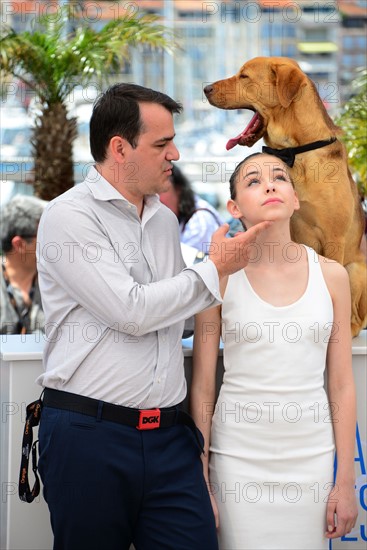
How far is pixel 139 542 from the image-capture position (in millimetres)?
2217

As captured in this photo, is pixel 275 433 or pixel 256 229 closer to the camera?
pixel 256 229

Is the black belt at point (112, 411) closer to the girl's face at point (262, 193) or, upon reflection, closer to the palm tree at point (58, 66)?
the girl's face at point (262, 193)

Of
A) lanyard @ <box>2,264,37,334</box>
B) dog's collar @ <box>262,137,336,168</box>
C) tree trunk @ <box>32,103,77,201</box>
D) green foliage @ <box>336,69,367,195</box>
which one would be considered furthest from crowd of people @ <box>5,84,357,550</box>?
tree trunk @ <box>32,103,77,201</box>

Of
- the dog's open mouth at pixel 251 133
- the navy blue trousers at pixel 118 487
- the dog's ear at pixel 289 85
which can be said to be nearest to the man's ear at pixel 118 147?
the dog's open mouth at pixel 251 133

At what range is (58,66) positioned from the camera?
5973 millimetres

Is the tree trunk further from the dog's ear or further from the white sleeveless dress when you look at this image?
the white sleeveless dress

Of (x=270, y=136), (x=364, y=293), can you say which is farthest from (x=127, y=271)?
(x=364, y=293)

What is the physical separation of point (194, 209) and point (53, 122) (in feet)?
5.31

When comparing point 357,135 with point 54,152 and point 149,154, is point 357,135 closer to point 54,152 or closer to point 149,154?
point 54,152

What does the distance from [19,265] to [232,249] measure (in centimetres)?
268

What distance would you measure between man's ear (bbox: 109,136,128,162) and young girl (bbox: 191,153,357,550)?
0.32m

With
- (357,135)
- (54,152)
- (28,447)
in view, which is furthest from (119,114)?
(54,152)

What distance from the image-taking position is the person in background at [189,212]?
4867mm

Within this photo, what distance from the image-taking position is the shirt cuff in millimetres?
2072
